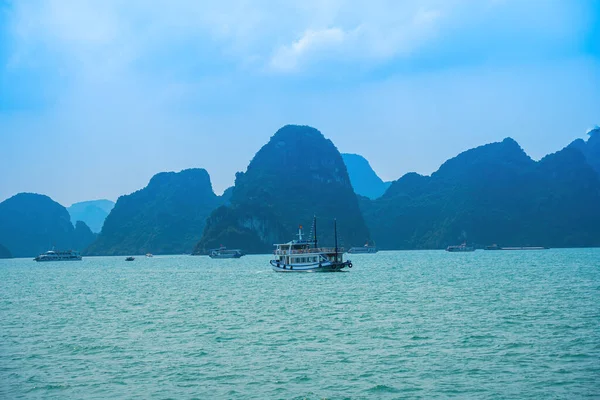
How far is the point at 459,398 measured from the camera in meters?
25.8

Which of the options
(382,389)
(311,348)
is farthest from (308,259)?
(382,389)

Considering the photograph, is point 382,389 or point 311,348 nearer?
point 382,389

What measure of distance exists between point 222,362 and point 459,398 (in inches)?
540

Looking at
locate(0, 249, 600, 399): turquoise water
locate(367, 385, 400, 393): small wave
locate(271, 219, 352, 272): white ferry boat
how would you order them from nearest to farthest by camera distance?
1. locate(367, 385, 400, 393): small wave
2. locate(0, 249, 600, 399): turquoise water
3. locate(271, 219, 352, 272): white ferry boat

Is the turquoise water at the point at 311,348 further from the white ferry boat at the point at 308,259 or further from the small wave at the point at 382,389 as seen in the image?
the white ferry boat at the point at 308,259

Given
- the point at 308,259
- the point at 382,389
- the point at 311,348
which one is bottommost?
the point at 382,389

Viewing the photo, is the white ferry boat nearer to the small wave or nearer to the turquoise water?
the turquoise water

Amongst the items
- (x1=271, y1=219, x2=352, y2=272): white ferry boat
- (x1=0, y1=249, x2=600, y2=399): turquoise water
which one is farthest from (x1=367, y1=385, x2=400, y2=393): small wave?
(x1=271, y1=219, x2=352, y2=272): white ferry boat

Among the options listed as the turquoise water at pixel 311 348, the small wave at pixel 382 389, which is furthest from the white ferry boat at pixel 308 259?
the small wave at pixel 382 389

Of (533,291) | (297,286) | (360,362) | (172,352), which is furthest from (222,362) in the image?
(297,286)

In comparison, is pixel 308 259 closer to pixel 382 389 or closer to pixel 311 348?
pixel 311 348

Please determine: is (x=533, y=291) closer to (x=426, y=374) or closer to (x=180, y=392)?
(x=426, y=374)

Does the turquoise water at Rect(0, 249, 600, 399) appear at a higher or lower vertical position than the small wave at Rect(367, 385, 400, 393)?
higher

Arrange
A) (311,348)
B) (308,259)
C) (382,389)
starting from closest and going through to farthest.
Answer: (382,389) → (311,348) → (308,259)
